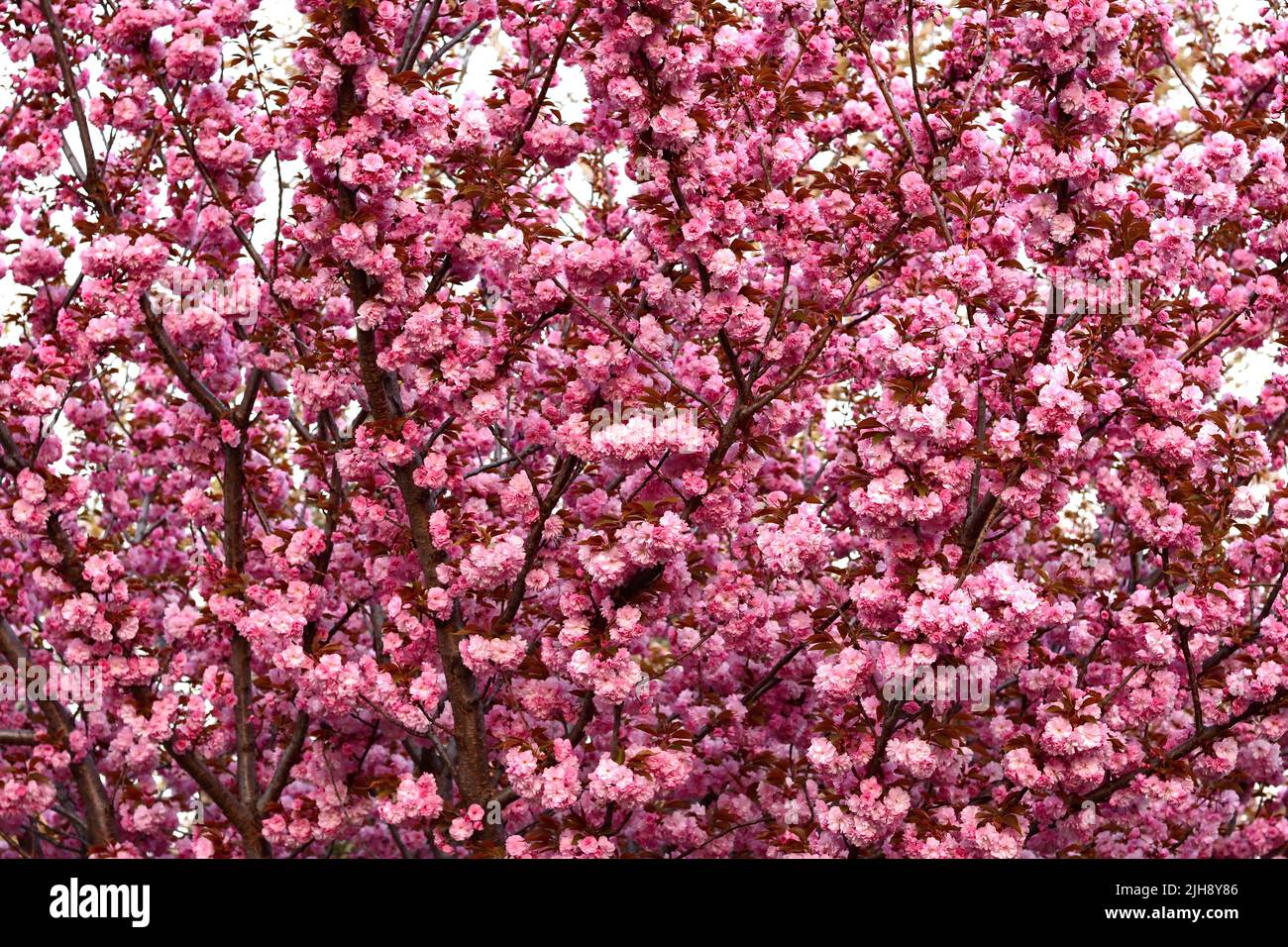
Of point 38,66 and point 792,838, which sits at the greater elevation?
point 38,66

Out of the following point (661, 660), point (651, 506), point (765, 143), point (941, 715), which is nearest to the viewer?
point (651, 506)

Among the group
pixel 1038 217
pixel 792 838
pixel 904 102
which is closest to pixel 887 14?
pixel 904 102

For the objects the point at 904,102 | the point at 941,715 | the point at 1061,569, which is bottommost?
the point at 941,715

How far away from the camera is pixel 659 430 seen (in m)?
5.41

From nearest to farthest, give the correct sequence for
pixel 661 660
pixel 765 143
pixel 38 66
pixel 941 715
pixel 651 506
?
pixel 651 506
pixel 941 715
pixel 765 143
pixel 38 66
pixel 661 660

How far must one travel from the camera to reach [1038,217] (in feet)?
18.6

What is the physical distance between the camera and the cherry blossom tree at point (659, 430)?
5543 mm

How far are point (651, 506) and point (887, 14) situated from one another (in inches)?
102

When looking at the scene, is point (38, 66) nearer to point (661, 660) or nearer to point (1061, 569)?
point (661, 660)

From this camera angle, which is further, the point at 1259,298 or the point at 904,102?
the point at 904,102

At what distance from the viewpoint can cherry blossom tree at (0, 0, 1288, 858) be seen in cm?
554
